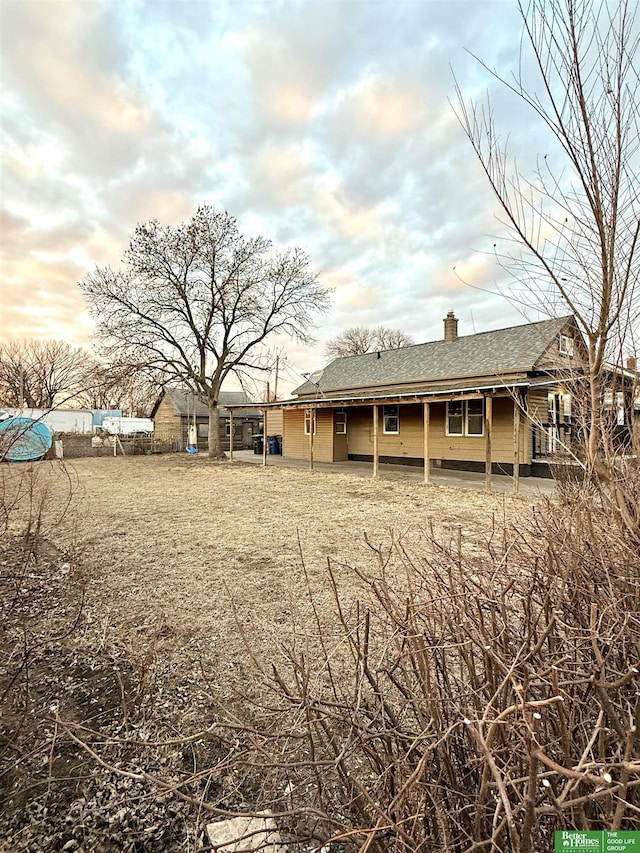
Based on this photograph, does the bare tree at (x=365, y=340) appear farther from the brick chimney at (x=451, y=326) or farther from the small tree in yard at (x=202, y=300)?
the brick chimney at (x=451, y=326)

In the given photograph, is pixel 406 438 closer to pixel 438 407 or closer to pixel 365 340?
pixel 438 407

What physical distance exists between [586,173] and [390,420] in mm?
15567

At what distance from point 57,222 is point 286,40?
30.6 ft

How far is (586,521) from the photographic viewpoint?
161 cm

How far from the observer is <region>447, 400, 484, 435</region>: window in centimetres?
1409

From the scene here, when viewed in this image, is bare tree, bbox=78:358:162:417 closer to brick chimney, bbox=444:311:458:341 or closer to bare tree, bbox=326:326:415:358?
brick chimney, bbox=444:311:458:341

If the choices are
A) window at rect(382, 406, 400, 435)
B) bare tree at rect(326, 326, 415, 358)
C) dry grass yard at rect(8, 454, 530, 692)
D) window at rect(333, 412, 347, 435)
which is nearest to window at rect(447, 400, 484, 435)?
window at rect(382, 406, 400, 435)

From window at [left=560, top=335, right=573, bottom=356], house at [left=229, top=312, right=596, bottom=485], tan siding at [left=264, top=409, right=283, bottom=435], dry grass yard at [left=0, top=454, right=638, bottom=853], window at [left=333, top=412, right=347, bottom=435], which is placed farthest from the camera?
tan siding at [left=264, top=409, right=283, bottom=435]

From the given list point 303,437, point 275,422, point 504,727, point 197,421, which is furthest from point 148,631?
point 197,421

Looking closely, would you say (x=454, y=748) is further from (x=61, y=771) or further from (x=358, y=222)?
(x=358, y=222)

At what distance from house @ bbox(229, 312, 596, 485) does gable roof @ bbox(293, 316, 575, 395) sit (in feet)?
0.16

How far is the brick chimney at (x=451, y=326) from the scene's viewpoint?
60.1 ft

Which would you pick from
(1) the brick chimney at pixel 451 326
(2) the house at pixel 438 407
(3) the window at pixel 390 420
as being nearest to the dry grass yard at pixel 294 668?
(2) the house at pixel 438 407

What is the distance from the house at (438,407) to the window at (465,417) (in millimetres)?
35
